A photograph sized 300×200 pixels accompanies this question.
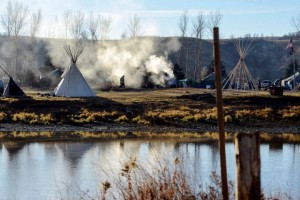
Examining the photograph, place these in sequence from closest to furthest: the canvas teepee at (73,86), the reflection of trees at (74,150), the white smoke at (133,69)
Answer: the reflection of trees at (74,150) → the canvas teepee at (73,86) → the white smoke at (133,69)

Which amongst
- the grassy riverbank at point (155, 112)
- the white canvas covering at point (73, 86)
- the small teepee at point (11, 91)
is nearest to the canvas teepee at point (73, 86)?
the white canvas covering at point (73, 86)

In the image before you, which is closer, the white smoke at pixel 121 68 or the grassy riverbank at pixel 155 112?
the grassy riverbank at pixel 155 112

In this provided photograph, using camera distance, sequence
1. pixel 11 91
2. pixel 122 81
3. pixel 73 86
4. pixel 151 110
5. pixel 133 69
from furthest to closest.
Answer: pixel 133 69 → pixel 122 81 → pixel 11 91 → pixel 73 86 → pixel 151 110

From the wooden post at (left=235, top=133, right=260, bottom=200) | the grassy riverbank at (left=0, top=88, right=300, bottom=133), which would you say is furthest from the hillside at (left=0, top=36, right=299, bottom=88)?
the wooden post at (left=235, top=133, right=260, bottom=200)

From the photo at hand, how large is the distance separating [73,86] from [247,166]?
3662cm

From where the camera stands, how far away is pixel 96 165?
58.3 ft

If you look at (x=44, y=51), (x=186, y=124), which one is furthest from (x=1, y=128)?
(x=44, y=51)

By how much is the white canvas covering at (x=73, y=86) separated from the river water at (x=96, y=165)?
16773mm

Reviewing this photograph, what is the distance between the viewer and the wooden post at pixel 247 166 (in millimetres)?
6164

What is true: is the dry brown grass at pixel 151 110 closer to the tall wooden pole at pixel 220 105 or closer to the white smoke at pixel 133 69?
the white smoke at pixel 133 69

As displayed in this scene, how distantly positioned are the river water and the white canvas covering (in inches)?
660

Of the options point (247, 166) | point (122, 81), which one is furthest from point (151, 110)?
point (247, 166)

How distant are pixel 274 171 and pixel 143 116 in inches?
683

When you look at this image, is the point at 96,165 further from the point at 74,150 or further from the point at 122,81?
the point at 122,81
